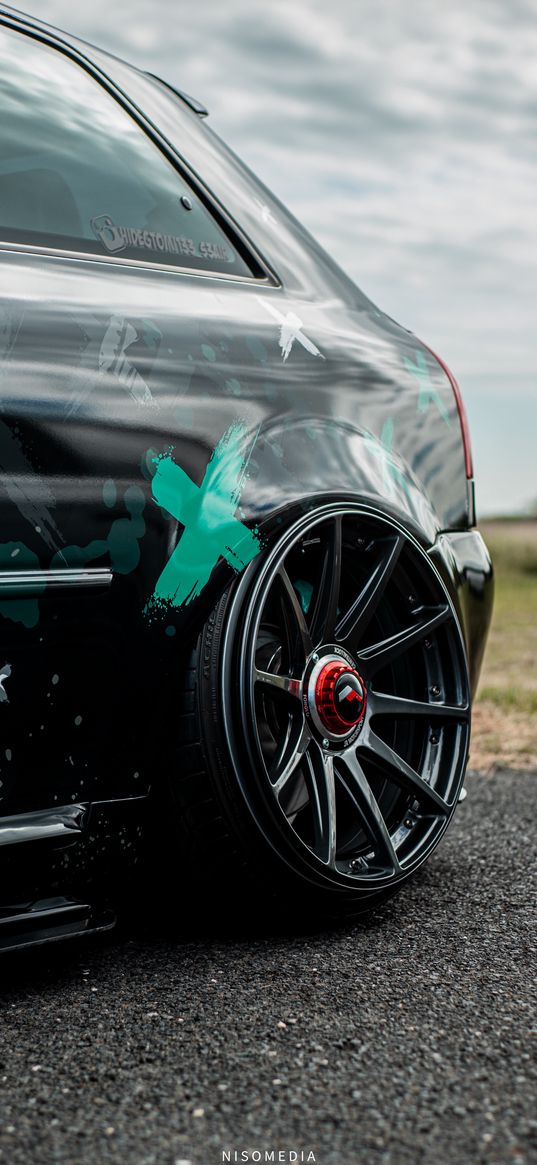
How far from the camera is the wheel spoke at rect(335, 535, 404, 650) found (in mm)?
2273

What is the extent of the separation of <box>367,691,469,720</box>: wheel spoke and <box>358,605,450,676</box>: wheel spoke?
0.18 ft

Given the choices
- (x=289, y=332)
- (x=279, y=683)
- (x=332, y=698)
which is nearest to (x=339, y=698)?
(x=332, y=698)

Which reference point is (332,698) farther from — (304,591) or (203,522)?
(203,522)

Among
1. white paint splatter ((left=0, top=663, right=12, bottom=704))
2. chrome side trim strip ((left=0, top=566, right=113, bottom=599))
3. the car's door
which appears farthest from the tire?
white paint splatter ((left=0, top=663, right=12, bottom=704))

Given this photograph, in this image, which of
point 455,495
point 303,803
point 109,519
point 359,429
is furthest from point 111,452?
point 455,495

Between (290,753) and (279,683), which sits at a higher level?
(279,683)

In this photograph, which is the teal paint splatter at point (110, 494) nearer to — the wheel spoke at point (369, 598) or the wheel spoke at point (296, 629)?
the wheel spoke at point (296, 629)

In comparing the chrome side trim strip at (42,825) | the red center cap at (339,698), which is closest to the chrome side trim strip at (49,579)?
the chrome side trim strip at (42,825)

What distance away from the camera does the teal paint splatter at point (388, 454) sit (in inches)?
96.9

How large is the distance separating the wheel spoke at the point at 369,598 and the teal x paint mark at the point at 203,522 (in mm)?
269

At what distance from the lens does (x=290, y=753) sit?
6.94ft

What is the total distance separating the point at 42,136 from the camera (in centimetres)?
221

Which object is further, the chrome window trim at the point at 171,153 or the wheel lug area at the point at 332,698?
the chrome window trim at the point at 171,153

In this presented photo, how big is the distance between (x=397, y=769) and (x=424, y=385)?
0.89 m
